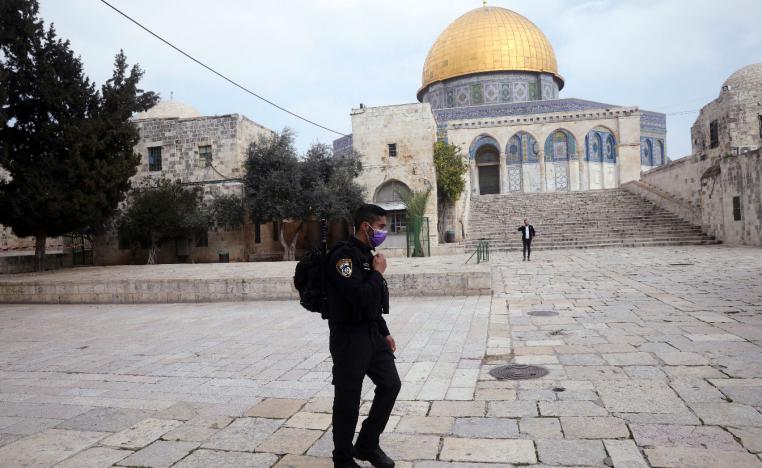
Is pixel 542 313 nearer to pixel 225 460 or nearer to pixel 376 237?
pixel 376 237

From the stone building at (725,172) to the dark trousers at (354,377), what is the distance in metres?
19.1

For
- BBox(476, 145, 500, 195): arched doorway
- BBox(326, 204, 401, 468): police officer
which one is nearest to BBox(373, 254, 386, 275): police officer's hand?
BBox(326, 204, 401, 468): police officer

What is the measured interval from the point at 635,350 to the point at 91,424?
187 inches

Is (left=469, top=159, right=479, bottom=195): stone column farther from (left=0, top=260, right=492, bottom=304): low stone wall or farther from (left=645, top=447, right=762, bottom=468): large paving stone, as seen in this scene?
(left=645, top=447, right=762, bottom=468): large paving stone

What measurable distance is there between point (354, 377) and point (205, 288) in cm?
866

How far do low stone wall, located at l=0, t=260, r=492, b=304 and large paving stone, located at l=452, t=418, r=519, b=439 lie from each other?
6.36 metres

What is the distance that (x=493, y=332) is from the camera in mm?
6684

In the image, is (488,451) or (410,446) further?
(410,446)

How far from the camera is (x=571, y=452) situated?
3104mm

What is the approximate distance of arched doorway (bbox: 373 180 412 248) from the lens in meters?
25.0

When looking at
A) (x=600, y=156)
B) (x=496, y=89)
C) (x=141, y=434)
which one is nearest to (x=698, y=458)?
(x=141, y=434)

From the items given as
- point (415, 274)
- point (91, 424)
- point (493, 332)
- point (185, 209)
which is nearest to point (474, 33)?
point (185, 209)

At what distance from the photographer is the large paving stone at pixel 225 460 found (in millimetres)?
3135

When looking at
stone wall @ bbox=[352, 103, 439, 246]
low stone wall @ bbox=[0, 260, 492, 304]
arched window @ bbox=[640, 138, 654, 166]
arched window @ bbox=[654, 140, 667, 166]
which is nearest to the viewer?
low stone wall @ bbox=[0, 260, 492, 304]
